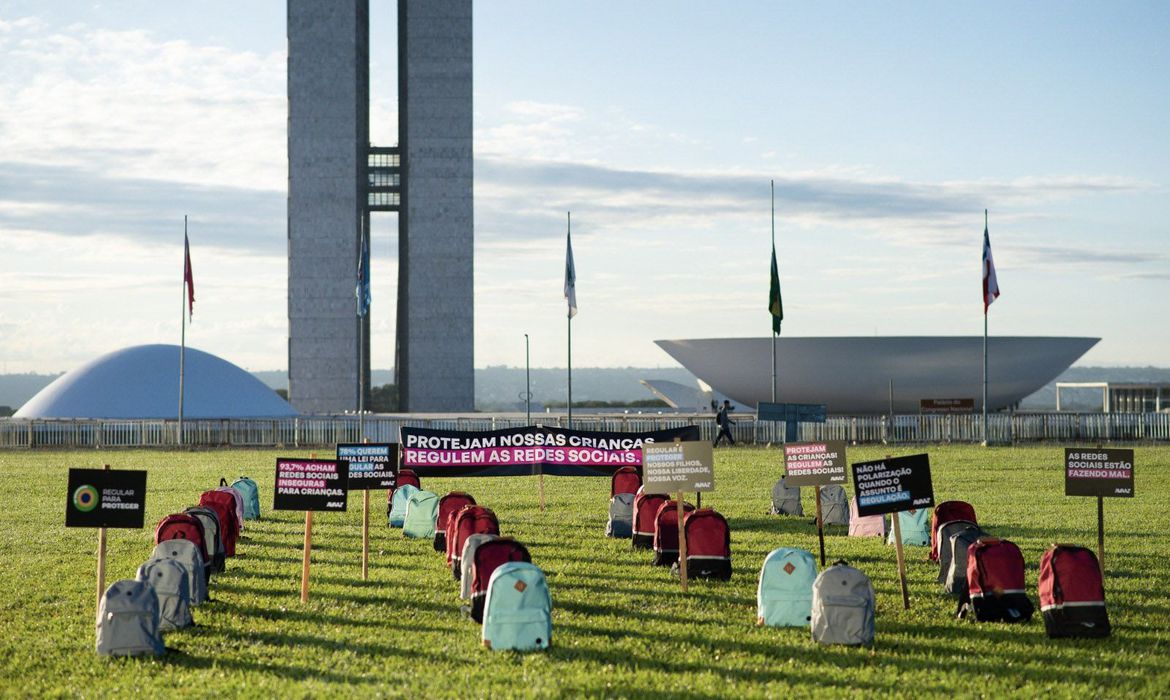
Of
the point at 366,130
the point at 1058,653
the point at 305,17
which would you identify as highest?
the point at 305,17

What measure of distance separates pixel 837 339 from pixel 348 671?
5418 cm

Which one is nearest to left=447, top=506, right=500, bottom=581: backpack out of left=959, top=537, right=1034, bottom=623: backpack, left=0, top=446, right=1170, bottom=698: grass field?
left=0, top=446, right=1170, bottom=698: grass field

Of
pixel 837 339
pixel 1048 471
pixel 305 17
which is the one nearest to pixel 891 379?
pixel 837 339

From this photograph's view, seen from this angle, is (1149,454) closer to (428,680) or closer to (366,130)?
(428,680)

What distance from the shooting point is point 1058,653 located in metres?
11.3

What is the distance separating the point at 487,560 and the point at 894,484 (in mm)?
4424

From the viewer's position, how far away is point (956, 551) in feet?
46.5

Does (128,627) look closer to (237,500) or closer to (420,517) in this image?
(237,500)

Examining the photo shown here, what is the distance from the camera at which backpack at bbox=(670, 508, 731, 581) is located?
15328mm

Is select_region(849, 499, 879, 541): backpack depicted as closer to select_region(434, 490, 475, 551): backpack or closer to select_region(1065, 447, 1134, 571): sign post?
select_region(1065, 447, 1134, 571): sign post

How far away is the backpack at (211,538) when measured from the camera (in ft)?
51.4

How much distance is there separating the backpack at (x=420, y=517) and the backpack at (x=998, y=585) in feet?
30.9

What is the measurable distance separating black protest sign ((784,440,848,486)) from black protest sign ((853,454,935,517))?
4.58 ft

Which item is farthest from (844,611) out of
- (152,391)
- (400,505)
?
(152,391)
